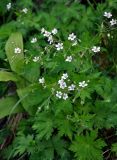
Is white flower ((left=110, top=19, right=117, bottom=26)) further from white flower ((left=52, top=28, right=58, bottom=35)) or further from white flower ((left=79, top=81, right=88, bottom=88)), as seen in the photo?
white flower ((left=79, top=81, right=88, bottom=88))

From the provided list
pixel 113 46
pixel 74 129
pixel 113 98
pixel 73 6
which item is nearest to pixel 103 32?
pixel 113 46

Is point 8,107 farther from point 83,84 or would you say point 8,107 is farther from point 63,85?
point 83,84

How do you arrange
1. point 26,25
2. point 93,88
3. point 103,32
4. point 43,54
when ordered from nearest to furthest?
point 93,88 → point 43,54 → point 103,32 → point 26,25

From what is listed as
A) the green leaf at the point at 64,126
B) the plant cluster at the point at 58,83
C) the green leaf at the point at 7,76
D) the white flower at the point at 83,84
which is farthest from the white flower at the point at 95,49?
the green leaf at the point at 7,76

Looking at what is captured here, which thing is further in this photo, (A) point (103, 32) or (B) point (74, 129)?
(A) point (103, 32)

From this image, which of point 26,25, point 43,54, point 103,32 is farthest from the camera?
point 26,25

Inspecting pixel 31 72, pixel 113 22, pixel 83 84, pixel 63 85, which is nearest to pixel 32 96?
pixel 31 72

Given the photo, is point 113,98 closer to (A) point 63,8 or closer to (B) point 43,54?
(B) point 43,54
